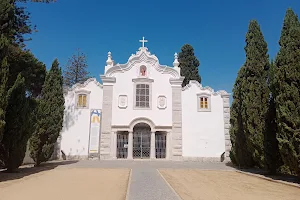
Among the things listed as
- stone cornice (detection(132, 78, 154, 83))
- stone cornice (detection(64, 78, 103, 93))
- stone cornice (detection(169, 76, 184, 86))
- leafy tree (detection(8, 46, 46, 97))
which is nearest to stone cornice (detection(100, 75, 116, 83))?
stone cornice (detection(64, 78, 103, 93))

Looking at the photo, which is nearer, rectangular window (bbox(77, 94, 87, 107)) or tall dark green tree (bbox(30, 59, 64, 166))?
tall dark green tree (bbox(30, 59, 64, 166))

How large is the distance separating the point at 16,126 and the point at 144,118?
382 inches

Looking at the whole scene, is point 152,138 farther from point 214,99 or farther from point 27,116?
point 27,116

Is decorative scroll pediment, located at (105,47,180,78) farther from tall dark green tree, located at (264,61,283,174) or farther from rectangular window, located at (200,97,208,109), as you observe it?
tall dark green tree, located at (264,61,283,174)

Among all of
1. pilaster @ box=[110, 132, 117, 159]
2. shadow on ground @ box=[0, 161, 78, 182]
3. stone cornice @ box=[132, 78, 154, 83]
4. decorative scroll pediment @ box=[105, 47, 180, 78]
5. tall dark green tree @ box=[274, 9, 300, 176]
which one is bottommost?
shadow on ground @ box=[0, 161, 78, 182]

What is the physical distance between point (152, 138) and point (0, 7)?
12.4 meters

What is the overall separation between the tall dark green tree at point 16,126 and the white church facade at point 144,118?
7.37m

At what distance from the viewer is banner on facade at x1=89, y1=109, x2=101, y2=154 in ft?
59.0

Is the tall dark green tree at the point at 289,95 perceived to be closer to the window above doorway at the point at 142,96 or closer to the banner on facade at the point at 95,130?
the window above doorway at the point at 142,96

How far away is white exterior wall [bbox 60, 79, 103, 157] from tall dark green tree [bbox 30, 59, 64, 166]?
4.13 m

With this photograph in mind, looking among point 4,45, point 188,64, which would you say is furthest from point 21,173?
point 188,64

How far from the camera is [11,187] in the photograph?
23.6ft

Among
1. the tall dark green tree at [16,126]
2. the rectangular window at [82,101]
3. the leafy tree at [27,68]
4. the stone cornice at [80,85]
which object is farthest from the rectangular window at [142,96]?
the tall dark green tree at [16,126]

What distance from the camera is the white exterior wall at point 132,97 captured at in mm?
18281
